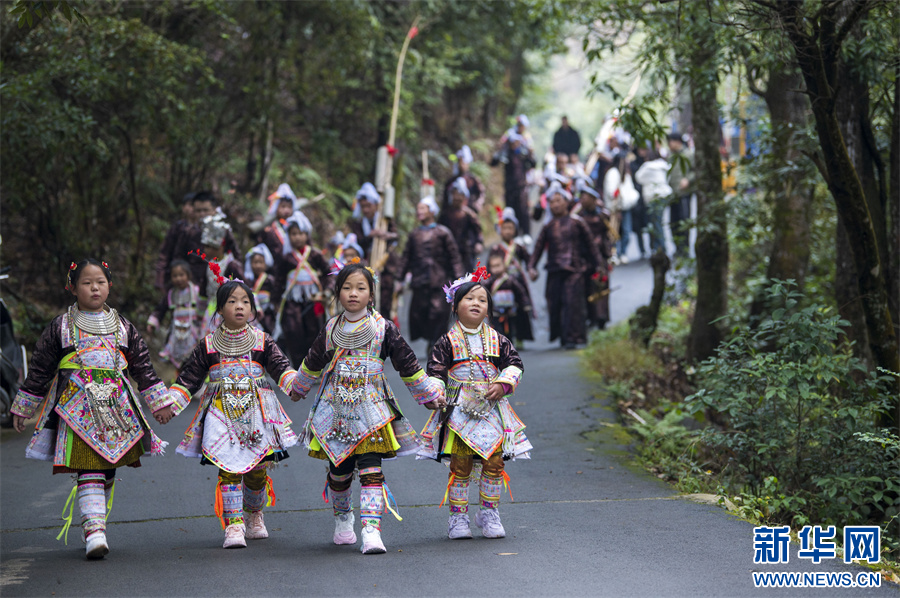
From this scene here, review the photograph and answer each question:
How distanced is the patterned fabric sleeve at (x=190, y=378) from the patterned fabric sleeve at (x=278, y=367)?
1.21 feet

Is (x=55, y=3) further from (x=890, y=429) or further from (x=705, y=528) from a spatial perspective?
(x=890, y=429)

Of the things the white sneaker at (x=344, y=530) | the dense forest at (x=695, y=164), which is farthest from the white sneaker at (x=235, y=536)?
the dense forest at (x=695, y=164)

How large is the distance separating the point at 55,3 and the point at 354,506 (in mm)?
3751

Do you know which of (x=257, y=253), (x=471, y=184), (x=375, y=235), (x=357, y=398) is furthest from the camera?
(x=471, y=184)

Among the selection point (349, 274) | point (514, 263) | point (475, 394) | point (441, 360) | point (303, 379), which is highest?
point (514, 263)

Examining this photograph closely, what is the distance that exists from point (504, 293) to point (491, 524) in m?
7.52

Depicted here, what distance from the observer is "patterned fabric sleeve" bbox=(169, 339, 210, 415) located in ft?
19.2

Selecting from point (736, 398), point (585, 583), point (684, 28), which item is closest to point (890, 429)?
point (736, 398)

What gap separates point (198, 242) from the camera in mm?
11031

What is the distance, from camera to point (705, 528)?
20.0 feet

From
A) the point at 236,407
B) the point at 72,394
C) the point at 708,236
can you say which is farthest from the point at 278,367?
the point at 708,236

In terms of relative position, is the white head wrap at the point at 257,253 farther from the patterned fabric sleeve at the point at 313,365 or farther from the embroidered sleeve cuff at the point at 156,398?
the patterned fabric sleeve at the point at 313,365

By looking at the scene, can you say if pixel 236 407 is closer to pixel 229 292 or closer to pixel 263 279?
pixel 229 292

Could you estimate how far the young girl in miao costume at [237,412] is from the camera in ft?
19.1
